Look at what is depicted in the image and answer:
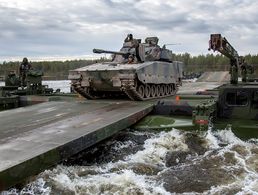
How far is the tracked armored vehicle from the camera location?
14.4 metres

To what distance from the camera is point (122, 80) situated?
1420 cm

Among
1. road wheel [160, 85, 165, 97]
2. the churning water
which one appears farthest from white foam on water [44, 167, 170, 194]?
road wheel [160, 85, 165, 97]

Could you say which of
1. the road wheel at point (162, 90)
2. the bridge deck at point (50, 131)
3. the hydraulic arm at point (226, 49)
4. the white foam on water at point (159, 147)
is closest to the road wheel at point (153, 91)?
the road wheel at point (162, 90)

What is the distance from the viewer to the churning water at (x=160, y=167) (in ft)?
22.6

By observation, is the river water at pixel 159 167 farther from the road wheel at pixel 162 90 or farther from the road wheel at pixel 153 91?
the road wheel at pixel 162 90

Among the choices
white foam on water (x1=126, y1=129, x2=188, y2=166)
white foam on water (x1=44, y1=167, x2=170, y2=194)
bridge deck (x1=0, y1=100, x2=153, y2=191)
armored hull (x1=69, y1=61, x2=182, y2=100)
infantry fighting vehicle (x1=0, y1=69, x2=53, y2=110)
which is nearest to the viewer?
bridge deck (x1=0, y1=100, x2=153, y2=191)

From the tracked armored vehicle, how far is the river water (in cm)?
362

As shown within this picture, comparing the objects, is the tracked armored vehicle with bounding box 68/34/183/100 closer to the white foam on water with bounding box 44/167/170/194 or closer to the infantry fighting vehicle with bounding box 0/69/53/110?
the infantry fighting vehicle with bounding box 0/69/53/110

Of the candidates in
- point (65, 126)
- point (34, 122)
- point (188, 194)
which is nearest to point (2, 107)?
point (34, 122)

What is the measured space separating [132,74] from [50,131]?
19.8ft

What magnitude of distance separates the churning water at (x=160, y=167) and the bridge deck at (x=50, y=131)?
0.37 metres

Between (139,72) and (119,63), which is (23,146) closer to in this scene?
(139,72)

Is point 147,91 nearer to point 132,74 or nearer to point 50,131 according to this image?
point 132,74

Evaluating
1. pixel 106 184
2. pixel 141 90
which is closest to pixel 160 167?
pixel 106 184
